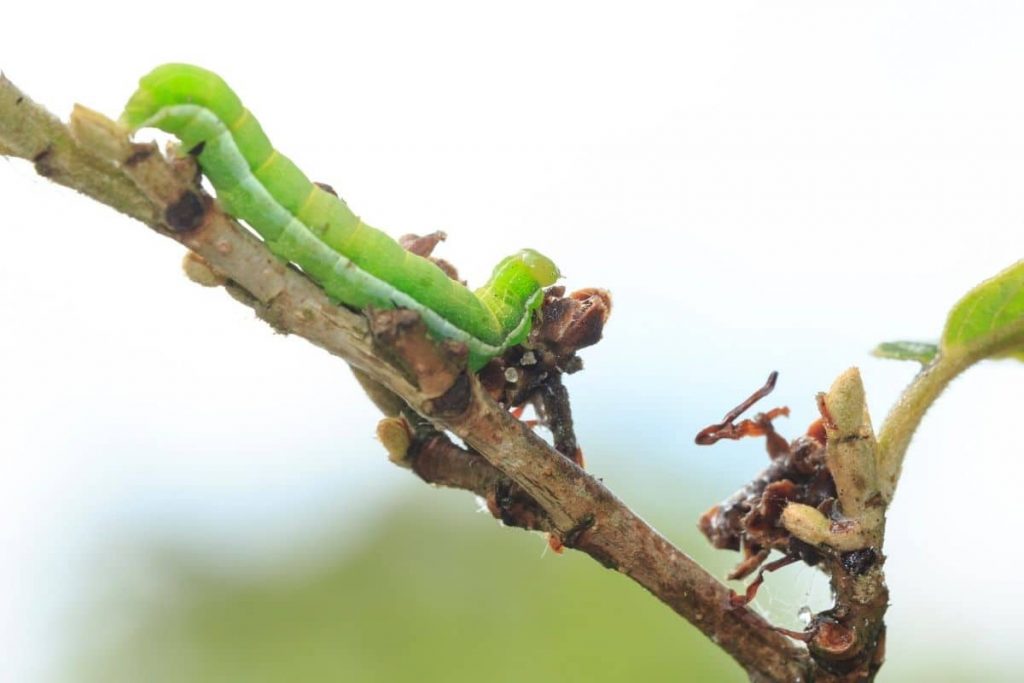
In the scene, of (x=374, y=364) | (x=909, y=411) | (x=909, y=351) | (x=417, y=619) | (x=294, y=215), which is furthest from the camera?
(x=417, y=619)

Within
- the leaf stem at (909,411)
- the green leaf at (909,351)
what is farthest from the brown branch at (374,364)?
the green leaf at (909,351)

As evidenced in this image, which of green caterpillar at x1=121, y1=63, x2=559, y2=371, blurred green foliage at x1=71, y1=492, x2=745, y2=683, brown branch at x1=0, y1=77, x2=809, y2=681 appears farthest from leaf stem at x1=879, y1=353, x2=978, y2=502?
blurred green foliage at x1=71, y1=492, x2=745, y2=683

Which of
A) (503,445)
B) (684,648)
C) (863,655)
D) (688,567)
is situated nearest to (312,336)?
(503,445)

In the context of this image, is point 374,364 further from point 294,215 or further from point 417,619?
point 417,619

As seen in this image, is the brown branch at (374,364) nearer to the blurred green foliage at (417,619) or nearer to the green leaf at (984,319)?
the green leaf at (984,319)

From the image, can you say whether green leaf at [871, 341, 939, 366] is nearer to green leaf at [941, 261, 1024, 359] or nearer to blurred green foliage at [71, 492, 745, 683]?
green leaf at [941, 261, 1024, 359]

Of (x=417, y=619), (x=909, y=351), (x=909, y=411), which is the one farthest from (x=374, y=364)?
(x=417, y=619)

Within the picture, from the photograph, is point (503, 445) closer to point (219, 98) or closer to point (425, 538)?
point (219, 98)

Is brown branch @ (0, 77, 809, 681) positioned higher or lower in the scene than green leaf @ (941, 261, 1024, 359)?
lower
